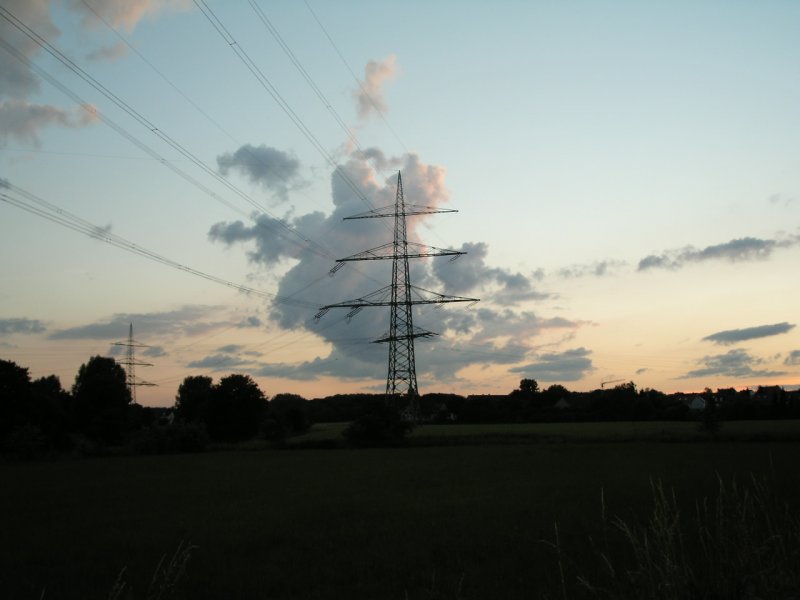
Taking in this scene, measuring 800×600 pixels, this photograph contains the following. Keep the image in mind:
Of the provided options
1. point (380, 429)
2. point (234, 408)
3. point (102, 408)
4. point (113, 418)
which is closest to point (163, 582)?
point (380, 429)

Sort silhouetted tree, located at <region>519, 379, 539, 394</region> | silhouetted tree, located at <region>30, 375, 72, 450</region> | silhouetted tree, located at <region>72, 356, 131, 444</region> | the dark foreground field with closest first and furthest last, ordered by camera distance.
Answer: the dark foreground field → silhouetted tree, located at <region>30, 375, 72, 450</region> → silhouetted tree, located at <region>72, 356, 131, 444</region> → silhouetted tree, located at <region>519, 379, 539, 394</region>

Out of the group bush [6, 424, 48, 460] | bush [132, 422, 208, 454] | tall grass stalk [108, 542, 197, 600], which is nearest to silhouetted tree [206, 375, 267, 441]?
bush [132, 422, 208, 454]

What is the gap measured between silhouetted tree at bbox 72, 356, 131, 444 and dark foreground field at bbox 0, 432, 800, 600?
155 ft

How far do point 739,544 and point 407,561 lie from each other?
36.9 feet

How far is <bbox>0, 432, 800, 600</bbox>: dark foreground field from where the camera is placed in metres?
13.5

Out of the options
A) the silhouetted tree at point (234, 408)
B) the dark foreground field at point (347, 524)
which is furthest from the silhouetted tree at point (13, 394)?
the dark foreground field at point (347, 524)

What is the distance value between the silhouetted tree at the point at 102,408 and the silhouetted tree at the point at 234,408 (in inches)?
548

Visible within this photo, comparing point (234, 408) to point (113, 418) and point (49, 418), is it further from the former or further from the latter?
point (49, 418)

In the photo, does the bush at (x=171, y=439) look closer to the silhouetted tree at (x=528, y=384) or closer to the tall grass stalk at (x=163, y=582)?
the tall grass stalk at (x=163, y=582)

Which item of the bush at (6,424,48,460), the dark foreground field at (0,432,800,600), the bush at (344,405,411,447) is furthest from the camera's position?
the bush at (344,405,411,447)

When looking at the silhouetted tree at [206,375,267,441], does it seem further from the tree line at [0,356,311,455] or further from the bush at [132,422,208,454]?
the bush at [132,422,208,454]

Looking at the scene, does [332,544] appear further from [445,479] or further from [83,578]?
[445,479]

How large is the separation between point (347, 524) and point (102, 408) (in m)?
82.6

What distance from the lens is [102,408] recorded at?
92.5 meters
